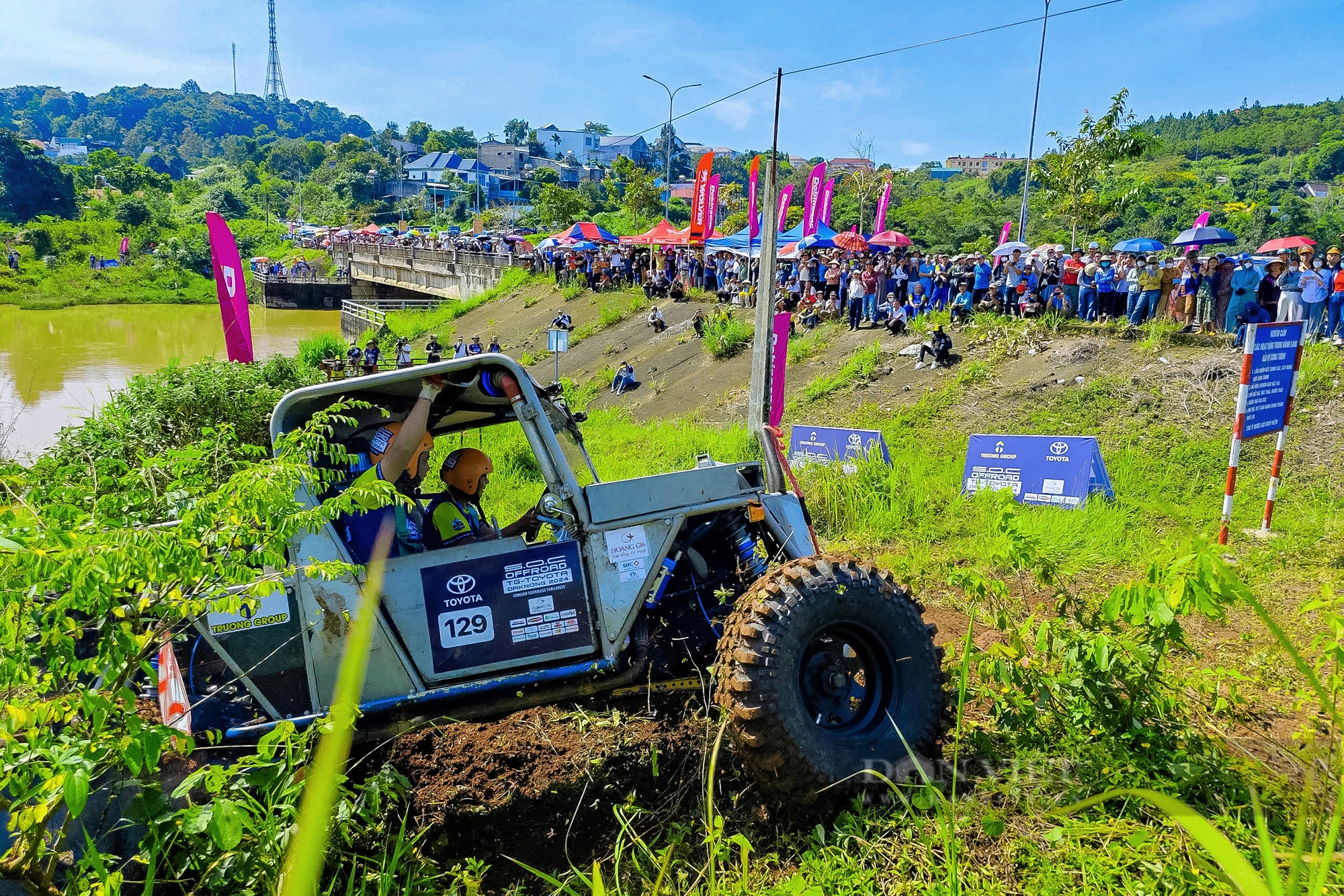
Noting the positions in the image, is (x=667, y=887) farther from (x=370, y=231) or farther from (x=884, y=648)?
(x=370, y=231)

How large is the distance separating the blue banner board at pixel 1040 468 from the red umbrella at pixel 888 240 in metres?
15.9

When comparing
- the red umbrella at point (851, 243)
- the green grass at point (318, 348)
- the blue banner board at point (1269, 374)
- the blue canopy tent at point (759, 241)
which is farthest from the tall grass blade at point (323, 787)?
the red umbrella at point (851, 243)

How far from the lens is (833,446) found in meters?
11.1

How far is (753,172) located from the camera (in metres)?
18.3

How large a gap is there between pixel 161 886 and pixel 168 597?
1.30 meters

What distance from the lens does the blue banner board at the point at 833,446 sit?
34.3 ft

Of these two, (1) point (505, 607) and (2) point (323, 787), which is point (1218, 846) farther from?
(1) point (505, 607)

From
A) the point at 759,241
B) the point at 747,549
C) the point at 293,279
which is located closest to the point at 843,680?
the point at 747,549

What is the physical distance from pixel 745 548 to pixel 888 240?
22.7 m

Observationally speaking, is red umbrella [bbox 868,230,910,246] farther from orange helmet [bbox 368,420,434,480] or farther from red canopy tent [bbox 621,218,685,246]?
orange helmet [bbox 368,420,434,480]

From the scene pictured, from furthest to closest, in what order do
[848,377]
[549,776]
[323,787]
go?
1. [848,377]
2. [549,776]
3. [323,787]

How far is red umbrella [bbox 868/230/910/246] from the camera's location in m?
25.0

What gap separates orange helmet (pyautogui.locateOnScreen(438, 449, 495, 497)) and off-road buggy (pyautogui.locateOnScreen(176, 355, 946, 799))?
320mm

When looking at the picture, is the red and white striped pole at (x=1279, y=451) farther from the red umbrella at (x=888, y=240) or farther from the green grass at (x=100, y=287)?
the green grass at (x=100, y=287)
